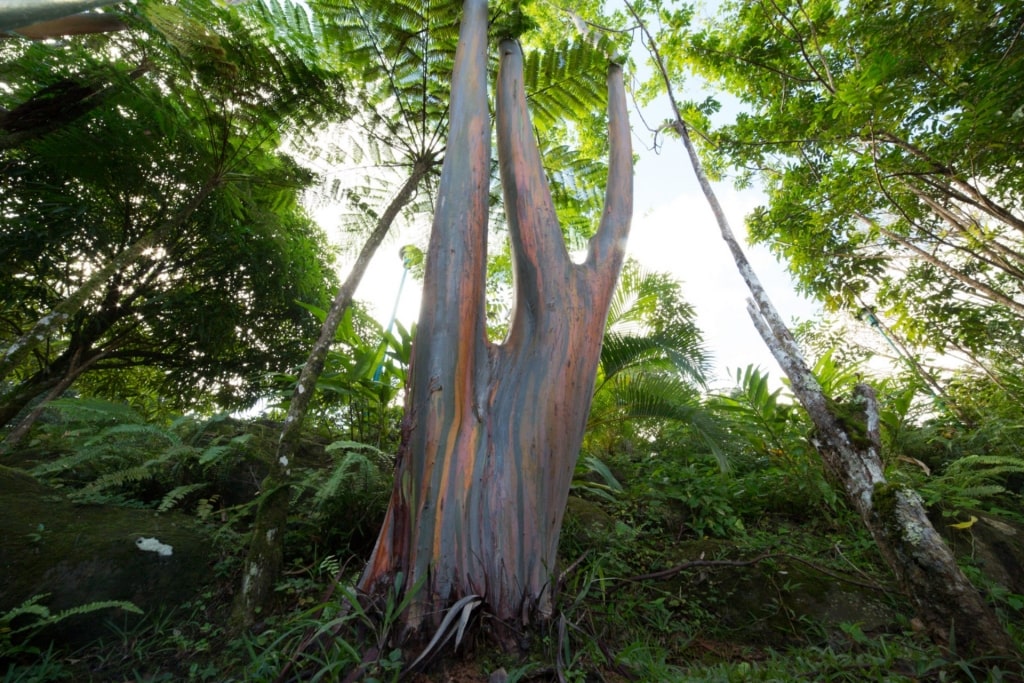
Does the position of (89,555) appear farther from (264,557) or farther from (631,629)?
(631,629)

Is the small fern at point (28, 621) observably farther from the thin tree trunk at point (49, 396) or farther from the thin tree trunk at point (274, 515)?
the thin tree trunk at point (49, 396)

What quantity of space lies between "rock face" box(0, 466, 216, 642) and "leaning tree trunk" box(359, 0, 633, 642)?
1.34 m

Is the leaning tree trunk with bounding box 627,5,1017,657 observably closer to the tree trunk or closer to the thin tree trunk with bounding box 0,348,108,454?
the tree trunk

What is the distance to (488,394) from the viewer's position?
7.46ft

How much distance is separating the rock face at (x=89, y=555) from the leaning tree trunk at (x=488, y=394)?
1339 mm

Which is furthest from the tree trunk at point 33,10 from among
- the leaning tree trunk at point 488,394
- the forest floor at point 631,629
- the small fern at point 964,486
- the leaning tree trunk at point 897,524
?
the small fern at point 964,486

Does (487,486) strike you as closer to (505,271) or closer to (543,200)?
(543,200)

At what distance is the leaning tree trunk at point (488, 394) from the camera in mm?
1905

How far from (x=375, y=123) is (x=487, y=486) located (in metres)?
3.70

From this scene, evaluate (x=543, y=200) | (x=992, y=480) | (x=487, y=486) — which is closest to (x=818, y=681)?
(x=487, y=486)

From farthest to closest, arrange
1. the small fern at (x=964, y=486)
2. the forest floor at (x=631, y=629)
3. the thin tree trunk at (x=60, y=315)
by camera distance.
Result: the small fern at (x=964, y=486) → the thin tree trunk at (x=60, y=315) → the forest floor at (x=631, y=629)

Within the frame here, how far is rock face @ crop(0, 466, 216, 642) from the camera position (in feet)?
6.97

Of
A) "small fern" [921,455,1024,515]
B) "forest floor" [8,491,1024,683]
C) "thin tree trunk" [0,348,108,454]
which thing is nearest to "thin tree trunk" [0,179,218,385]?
"thin tree trunk" [0,348,108,454]

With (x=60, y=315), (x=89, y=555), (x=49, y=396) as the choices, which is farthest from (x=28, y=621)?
(x=49, y=396)
